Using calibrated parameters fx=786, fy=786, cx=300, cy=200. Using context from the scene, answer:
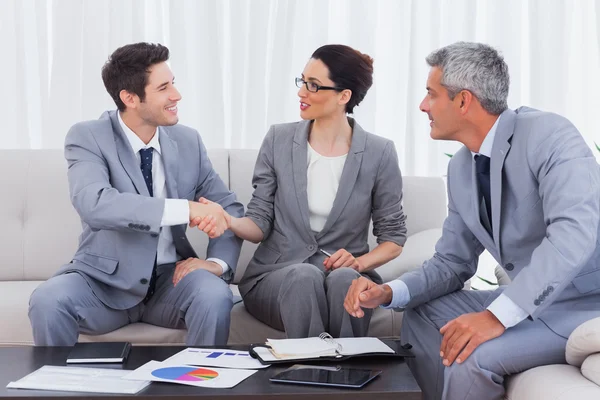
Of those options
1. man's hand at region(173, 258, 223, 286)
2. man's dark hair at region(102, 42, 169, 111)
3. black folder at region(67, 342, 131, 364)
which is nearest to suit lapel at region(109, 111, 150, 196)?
man's dark hair at region(102, 42, 169, 111)

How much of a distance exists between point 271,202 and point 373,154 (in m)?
0.40

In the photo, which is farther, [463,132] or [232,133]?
[232,133]

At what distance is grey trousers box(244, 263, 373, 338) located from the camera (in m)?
2.33

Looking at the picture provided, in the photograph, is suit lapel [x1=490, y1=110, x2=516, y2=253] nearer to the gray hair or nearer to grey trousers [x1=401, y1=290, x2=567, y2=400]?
the gray hair

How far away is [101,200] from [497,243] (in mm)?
1197

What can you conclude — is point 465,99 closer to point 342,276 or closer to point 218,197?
point 342,276

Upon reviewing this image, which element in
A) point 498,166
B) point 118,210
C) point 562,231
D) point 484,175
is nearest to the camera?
point 562,231

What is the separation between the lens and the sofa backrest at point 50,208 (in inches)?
118

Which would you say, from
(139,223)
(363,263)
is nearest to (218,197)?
(139,223)

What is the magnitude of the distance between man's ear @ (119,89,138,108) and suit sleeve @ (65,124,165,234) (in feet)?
0.57

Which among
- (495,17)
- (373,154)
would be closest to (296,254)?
(373,154)

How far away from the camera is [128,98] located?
265 cm

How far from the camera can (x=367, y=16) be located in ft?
12.2

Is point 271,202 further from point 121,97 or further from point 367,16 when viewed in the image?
point 367,16
